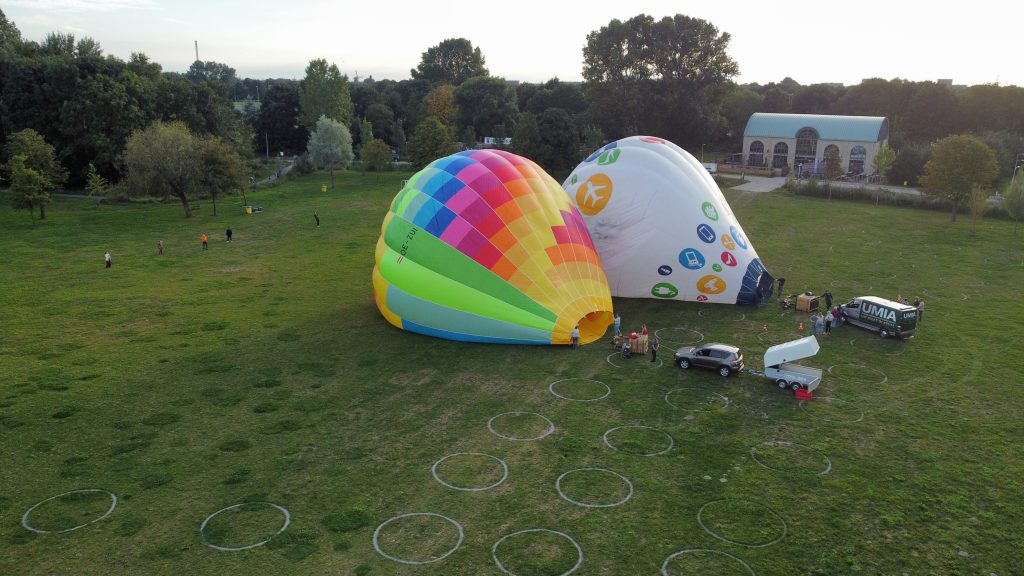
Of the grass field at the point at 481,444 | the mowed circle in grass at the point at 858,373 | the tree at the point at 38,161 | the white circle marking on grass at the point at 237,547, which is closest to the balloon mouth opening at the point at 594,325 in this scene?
the grass field at the point at 481,444

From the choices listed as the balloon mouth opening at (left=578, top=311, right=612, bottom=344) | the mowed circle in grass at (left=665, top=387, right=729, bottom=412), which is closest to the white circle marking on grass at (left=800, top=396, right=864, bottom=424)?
the mowed circle in grass at (left=665, top=387, right=729, bottom=412)

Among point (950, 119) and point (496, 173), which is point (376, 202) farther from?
point (950, 119)

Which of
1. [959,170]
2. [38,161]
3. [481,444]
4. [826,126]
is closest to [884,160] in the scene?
[826,126]

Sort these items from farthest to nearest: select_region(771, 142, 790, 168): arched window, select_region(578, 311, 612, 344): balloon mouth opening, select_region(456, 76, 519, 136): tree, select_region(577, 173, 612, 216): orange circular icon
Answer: select_region(456, 76, 519, 136): tree < select_region(771, 142, 790, 168): arched window < select_region(577, 173, 612, 216): orange circular icon < select_region(578, 311, 612, 344): balloon mouth opening

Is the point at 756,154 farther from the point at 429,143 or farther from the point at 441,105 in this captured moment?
the point at 441,105

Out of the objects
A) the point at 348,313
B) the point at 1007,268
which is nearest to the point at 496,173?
the point at 348,313

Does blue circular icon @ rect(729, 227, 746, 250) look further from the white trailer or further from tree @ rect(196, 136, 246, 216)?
tree @ rect(196, 136, 246, 216)
